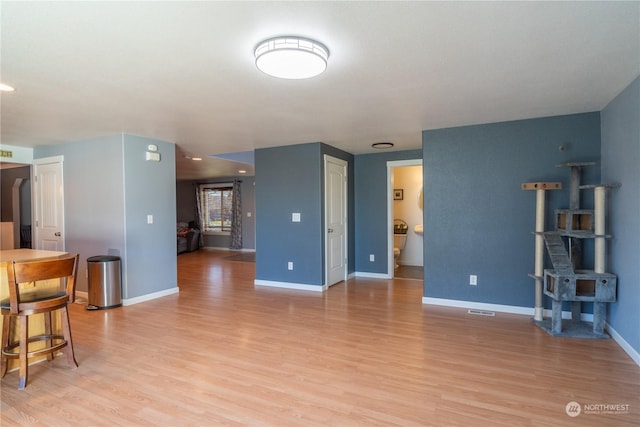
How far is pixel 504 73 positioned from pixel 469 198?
76.5 inches

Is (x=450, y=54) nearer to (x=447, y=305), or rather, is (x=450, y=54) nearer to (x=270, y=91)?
(x=270, y=91)

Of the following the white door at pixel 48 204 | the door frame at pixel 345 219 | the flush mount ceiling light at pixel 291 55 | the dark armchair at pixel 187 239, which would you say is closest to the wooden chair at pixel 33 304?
the flush mount ceiling light at pixel 291 55

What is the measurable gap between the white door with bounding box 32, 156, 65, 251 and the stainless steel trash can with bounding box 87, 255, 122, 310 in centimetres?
130

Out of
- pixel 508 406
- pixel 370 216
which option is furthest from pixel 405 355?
pixel 370 216

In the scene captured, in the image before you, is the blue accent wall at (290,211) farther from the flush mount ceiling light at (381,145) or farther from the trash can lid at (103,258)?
the trash can lid at (103,258)

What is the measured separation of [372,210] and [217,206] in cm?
628

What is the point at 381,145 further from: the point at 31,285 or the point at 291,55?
the point at 31,285

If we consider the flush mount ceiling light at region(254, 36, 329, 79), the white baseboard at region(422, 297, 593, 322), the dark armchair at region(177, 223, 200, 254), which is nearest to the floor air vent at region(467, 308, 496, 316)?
the white baseboard at region(422, 297, 593, 322)

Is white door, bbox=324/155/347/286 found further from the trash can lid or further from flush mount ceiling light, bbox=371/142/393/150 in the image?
the trash can lid

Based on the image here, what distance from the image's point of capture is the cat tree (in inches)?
124

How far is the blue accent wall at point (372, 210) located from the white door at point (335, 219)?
0.45 meters

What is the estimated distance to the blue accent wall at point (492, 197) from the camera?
378cm

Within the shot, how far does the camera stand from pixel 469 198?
4.21 meters

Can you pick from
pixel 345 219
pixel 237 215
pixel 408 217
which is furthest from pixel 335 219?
pixel 237 215
